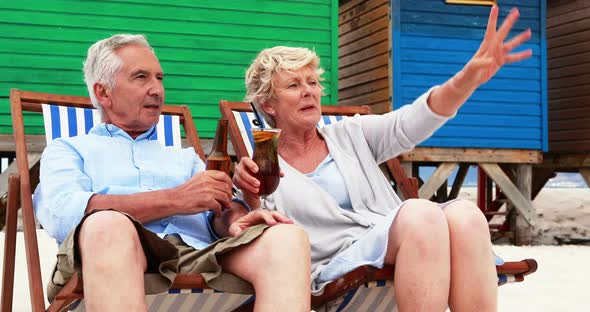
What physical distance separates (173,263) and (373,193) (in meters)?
0.87

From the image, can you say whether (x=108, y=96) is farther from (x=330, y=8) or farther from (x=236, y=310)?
(x=330, y=8)

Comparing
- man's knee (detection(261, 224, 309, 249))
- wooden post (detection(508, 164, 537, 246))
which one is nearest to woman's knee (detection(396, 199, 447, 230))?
man's knee (detection(261, 224, 309, 249))

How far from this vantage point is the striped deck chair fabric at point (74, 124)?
321cm

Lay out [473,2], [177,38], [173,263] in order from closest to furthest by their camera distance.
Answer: [173,263], [177,38], [473,2]

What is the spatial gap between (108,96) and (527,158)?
803cm

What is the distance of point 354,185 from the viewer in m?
2.73

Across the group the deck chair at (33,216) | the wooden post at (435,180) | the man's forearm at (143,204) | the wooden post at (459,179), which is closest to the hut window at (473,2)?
the wooden post at (435,180)

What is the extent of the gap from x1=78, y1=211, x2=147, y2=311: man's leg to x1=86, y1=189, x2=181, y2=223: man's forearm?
10.6 inches

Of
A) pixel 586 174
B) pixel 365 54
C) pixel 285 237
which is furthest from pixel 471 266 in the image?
pixel 586 174

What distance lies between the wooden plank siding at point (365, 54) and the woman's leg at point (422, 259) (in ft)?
23.6

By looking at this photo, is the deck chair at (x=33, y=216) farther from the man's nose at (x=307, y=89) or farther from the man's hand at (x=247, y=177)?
the man's nose at (x=307, y=89)

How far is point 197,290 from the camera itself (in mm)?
2166

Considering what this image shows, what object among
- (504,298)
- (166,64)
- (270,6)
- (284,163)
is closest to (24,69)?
(166,64)

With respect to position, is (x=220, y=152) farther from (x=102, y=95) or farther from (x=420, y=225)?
(x=420, y=225)
